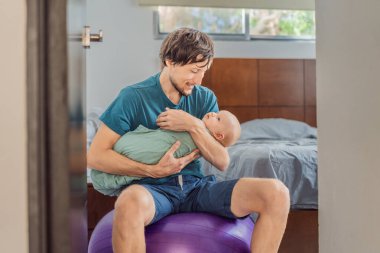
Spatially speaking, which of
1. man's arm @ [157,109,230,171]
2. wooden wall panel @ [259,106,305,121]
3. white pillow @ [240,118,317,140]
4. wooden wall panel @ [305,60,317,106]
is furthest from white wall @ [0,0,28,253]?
wooden wall panel @ [305,60,317,106]

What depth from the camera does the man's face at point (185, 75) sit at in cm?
144

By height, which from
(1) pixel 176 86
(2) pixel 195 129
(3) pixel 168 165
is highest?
(1) pixel 176 86

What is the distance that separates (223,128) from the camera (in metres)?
1.46

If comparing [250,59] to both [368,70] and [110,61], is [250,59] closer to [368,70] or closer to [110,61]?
[110,61]

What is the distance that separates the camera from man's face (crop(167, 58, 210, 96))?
1.44m

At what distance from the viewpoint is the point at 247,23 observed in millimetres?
4340

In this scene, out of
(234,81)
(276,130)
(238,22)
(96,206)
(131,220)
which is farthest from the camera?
(238,22)

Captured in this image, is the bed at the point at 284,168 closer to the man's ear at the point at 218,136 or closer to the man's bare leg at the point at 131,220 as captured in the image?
the man's ear at the point at 218,136

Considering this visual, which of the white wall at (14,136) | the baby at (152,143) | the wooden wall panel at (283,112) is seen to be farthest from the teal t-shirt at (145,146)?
the wooden wall panel at (283,112)

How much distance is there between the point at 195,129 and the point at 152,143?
0.46 ft

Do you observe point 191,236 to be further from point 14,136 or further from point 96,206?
point 96,206

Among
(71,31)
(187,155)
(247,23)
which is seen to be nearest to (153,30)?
(247,23)

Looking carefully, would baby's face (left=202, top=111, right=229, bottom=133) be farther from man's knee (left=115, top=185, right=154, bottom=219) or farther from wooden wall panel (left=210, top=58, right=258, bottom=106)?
wooden wall panel (left=210, top=58, right=258, bottom=106)

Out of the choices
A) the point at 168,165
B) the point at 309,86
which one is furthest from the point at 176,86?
the point at 309,86
